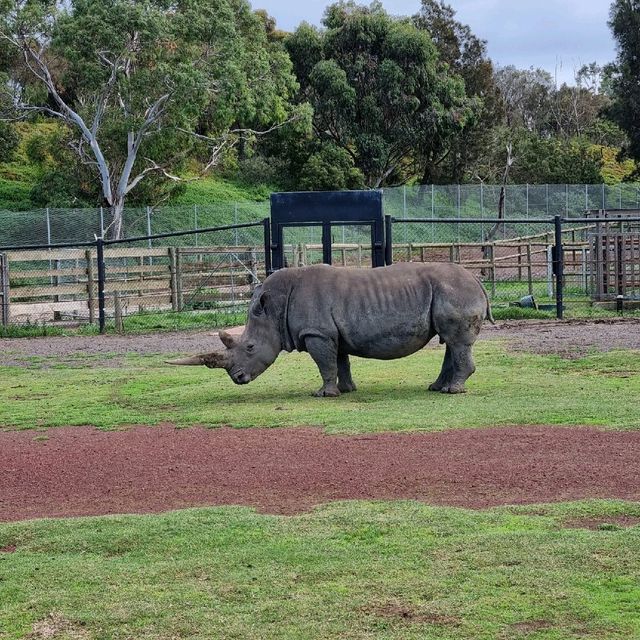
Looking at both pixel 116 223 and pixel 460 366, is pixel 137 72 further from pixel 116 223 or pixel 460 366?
pixel 460 366

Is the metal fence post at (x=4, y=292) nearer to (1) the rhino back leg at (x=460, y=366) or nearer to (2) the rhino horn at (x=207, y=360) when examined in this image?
(2) the rhino horn at (x=207, y=360)

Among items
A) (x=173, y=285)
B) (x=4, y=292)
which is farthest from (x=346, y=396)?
(x=173, y=285)

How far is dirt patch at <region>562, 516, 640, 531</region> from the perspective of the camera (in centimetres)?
675

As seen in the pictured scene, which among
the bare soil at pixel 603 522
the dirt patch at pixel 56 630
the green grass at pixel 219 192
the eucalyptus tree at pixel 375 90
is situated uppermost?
the eucalyptus tree at pixel 375 90

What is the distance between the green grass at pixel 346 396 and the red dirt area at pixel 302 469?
67 centimetres

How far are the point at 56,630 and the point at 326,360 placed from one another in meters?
7.93

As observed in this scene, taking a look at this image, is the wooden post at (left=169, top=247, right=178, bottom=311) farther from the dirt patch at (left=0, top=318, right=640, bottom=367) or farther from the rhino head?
the rhino head

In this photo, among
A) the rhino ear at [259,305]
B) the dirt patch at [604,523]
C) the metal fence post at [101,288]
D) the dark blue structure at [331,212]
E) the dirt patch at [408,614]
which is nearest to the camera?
the dirt patch at [408,614]

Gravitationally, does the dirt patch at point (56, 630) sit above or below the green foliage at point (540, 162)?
below

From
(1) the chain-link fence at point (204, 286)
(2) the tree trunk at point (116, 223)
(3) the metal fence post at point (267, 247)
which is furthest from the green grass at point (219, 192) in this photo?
(3) the metal fence post at point (267, 247)

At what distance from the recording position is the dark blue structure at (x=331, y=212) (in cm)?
2066

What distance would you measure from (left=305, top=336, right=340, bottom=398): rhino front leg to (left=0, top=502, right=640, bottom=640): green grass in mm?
5725

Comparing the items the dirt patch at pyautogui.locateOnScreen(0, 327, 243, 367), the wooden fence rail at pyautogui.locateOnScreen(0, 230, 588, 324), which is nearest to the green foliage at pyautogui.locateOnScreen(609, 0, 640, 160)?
the wooden fence rail at pyautogui.locateOnScreen(0, 230, 588, 324)

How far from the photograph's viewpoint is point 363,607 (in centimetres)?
553
